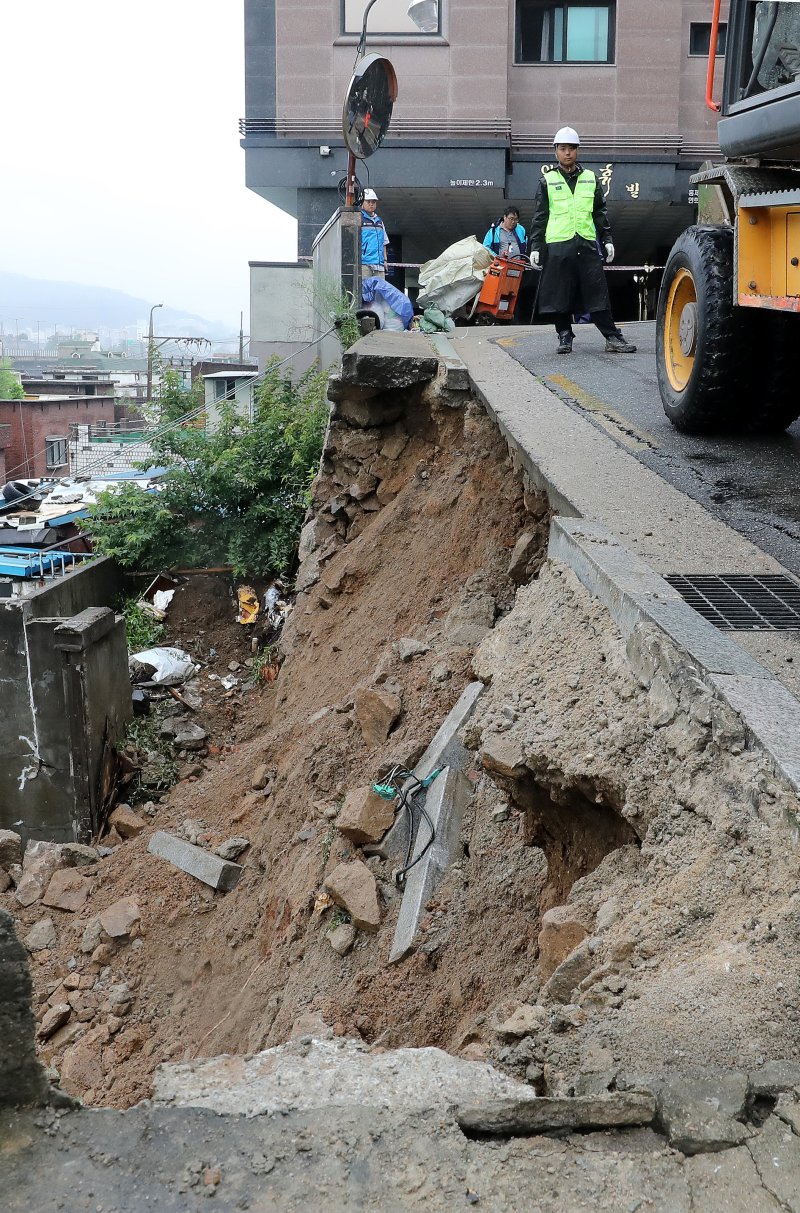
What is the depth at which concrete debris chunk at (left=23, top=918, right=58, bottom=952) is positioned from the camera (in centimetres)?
784

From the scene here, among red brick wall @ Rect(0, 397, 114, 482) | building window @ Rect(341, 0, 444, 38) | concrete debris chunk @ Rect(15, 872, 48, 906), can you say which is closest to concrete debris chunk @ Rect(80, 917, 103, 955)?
concrete debris chunk @ Rect(15, 872, 48, 906)

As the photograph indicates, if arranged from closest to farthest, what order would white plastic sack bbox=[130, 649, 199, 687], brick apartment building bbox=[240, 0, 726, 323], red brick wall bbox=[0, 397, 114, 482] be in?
white plastic sack bbox=[130, 649, 199, 687] < brick apartment building bbox=[240, 0, 726, 323] < red brick wall bbox=[0, 397, 114, 482]

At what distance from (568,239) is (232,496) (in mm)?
6014

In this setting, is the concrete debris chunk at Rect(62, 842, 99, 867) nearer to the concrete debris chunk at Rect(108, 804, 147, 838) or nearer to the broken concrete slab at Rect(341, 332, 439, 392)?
the concrete debris chunk at Rect(108, 804, 147, 838)

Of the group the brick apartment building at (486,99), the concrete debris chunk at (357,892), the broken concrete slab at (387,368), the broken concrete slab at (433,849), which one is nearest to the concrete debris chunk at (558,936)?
the broken concrete slab at (433,849)

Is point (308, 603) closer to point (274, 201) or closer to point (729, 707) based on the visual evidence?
point (729, 707)

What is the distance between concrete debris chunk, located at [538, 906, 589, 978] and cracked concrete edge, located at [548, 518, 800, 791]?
0.71 m

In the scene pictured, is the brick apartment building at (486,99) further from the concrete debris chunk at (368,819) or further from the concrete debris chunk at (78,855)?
the concrete debris chunk at (368,819)

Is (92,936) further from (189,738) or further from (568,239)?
(568,239)

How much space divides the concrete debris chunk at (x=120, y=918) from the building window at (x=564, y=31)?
21270 mm

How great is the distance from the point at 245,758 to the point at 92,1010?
9.00 ft

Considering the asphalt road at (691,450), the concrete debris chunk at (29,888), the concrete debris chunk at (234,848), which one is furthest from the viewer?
the concrete debris chunk at (29,888)

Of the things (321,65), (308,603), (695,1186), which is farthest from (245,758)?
(321,65)

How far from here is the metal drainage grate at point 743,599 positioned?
387 centimetres
